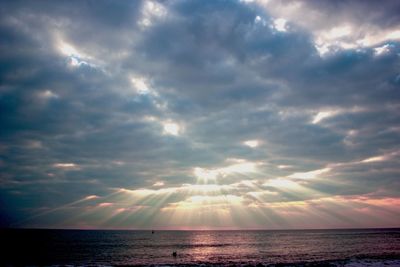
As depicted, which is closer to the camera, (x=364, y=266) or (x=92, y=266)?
(x=364, y=266)

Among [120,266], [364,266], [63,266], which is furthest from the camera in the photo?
[120,266]

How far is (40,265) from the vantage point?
5556 cm

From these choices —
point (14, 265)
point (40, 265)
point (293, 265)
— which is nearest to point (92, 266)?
point (40, 265)

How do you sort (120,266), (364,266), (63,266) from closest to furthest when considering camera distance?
(364,266) → (63,266) → (120,266)

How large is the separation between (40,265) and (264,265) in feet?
137

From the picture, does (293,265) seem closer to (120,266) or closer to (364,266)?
(364,266)

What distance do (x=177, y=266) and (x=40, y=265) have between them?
25735 mm

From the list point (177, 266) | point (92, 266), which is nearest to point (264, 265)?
point (177, 266)

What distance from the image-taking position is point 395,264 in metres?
51.2

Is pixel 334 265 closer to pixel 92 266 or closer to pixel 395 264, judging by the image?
pixel 395 264

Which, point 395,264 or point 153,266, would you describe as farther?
point 153,266

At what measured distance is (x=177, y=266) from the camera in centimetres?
5456

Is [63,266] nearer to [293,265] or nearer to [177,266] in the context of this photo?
[177,266]

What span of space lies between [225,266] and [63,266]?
96.5ft
